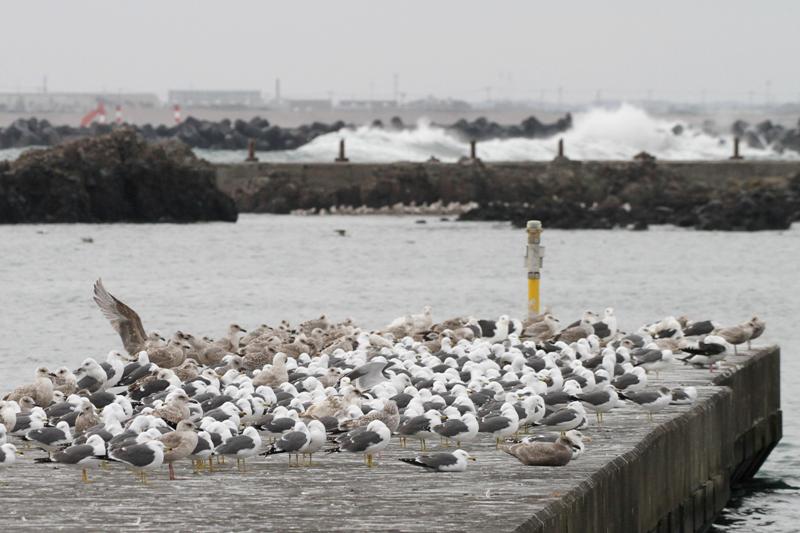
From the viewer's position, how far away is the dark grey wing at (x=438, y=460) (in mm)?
12211

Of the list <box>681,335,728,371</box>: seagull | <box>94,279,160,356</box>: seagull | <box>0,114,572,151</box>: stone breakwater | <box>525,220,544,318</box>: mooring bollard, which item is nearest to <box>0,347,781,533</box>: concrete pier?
<box>681,335,728,371</box>: seagull

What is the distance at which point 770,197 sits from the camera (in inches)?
2736

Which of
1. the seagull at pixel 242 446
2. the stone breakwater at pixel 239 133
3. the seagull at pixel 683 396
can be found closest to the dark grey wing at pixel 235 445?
the seagull at pixel 242 446

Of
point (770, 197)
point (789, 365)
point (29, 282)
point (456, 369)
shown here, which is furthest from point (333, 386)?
point (770, 197)

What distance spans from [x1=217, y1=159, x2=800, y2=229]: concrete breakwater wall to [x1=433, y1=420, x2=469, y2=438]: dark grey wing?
62558 mm

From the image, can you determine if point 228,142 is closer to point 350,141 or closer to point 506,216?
point 350,141

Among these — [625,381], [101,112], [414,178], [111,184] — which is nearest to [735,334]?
[625,381]

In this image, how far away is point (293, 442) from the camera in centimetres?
1252

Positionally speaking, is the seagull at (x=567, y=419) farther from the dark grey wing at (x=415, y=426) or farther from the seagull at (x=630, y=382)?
the seagull at (x=630, y=382)

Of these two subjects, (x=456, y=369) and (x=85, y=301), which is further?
(x=85, y=301)

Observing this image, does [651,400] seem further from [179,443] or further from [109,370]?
[109,370]

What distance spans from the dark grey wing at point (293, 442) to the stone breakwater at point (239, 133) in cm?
11334

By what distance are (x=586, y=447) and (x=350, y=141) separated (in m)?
104

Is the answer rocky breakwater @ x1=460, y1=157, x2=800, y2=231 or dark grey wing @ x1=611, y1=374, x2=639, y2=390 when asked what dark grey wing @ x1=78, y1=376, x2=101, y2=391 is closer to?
dark grey wing @ x1=611, y1=374, x2=639, y2=390
